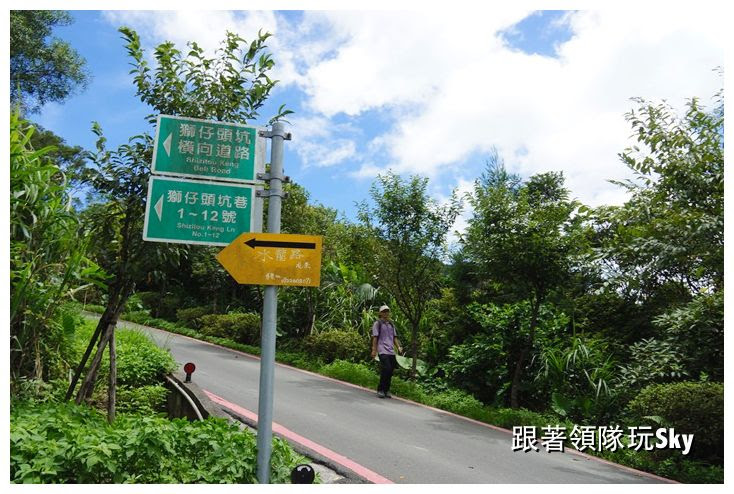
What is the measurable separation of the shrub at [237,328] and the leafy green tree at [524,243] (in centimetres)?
928

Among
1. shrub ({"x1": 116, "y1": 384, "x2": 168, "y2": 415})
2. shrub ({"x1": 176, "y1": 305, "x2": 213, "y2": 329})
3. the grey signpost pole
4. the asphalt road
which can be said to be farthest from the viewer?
shrub ({"x1": 176, "y1": 305, "x2": 213, "y2": 329})

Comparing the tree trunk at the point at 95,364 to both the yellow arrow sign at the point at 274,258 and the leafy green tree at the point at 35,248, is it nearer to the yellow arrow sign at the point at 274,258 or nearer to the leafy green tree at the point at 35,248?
the leafy green tree at the point at 35,248

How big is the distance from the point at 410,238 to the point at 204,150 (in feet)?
24.4

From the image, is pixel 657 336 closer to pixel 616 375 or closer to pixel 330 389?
pixel 616 375

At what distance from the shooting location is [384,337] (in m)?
9.74

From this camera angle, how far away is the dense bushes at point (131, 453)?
3.70m

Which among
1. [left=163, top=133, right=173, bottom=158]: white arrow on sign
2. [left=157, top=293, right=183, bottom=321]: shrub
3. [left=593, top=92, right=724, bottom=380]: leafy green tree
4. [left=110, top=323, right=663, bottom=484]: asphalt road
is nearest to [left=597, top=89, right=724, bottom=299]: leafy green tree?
[left=593, top=92, right=724, bottom=380]: leafy green tree

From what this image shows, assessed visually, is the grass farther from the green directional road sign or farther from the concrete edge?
the green directional road sign

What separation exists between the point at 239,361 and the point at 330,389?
386 centimetres

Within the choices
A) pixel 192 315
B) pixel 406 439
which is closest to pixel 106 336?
pixel 406 439

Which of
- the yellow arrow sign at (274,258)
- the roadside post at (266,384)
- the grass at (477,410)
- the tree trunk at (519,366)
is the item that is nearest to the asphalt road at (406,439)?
the grass at (477,410)

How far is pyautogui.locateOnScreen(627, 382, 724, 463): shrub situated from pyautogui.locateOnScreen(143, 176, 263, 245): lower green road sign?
16.8 ft

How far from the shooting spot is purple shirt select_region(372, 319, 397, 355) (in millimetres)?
9648

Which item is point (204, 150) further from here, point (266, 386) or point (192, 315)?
point (192, 315)
